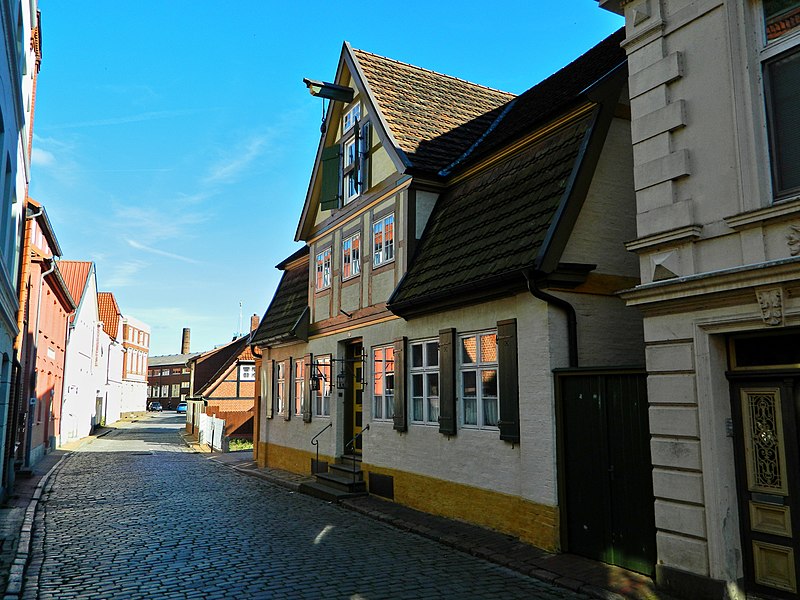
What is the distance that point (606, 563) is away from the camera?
7656 millimetres

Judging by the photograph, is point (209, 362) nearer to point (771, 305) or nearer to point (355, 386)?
point (355, 386)

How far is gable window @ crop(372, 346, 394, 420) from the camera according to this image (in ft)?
43.3

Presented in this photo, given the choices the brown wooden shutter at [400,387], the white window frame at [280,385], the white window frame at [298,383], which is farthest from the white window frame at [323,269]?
the brown wooden shutter at [400,387]

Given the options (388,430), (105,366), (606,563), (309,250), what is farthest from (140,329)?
(606,563)

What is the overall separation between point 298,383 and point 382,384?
546 cm

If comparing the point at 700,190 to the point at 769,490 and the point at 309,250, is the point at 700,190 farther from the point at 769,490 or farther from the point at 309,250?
the point at 309,250

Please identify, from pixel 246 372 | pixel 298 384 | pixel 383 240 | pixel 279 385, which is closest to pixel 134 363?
pixel 246 372

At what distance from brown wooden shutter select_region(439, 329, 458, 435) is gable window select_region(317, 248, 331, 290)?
20.3 feet

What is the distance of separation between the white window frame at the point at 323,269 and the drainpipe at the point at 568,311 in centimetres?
863

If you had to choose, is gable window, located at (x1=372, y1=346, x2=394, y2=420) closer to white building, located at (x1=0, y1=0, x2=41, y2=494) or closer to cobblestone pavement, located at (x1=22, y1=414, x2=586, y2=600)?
cobblestone pavement, located at (x1=22, y1=414, x2=586, y2=600)

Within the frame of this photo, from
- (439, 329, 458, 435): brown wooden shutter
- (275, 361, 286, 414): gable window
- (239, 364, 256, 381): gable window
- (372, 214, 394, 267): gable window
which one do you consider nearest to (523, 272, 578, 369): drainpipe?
(439, 329, 458, 435): brown wooden shutter

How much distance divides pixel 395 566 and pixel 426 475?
Result: 3.40 meters

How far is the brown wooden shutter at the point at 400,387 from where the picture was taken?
40.3ft

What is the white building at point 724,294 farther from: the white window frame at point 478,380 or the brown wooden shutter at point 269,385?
the brown wooden shutter at point 269,385
